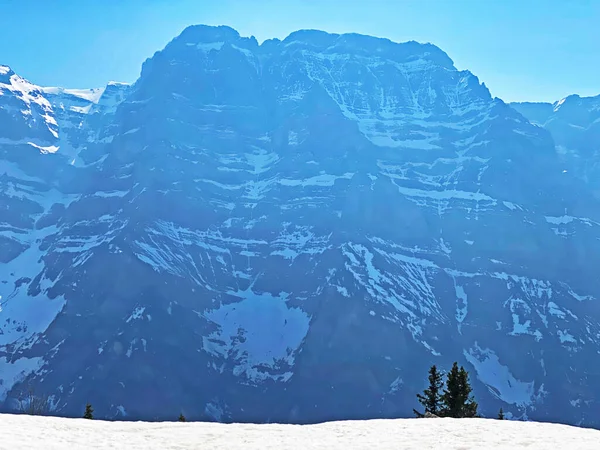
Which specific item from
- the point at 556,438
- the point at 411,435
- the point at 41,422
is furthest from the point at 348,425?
the point at 41,422

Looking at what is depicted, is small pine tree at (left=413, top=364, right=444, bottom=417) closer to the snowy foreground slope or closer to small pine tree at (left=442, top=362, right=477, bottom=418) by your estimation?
small pine tree at (left=442, top=362, right=477, bottom=418)

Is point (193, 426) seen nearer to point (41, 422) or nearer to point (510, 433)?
point (41, 422)

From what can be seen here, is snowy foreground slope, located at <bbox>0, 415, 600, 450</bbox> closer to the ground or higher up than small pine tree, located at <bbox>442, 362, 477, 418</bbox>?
closer to the ground

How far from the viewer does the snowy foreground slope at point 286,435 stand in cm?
2012

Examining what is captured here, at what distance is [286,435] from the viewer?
22.3 metres

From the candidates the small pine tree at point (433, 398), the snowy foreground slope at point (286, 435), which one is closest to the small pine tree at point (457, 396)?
the small pine tree at point (433, 398)

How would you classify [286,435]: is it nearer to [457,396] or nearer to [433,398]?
[457,396]

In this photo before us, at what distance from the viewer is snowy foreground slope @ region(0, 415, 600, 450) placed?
20.1 m

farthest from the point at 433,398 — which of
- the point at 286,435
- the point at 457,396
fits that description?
the point at 286,435

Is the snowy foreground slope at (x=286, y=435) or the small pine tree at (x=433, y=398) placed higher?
the small pine tree at (x=433, y=398)

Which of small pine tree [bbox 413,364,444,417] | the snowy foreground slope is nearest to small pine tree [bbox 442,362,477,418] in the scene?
small pine tree [bbox 413,364,444,417]

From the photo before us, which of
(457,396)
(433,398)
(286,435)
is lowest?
(286,435)

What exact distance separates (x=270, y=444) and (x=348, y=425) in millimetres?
4321

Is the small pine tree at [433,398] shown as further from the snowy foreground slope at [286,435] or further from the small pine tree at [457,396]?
the snowy foreground slope at [286,435]
